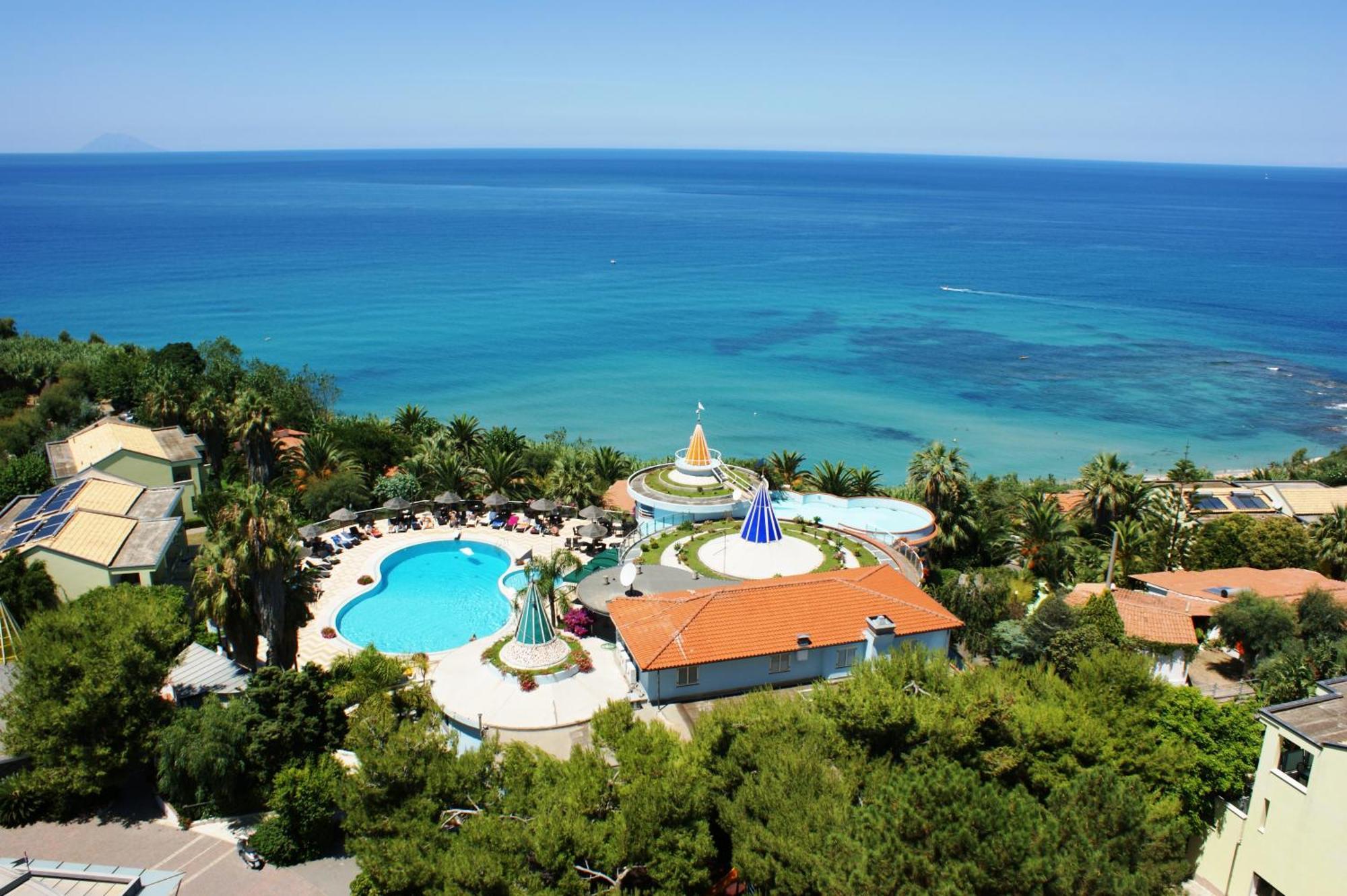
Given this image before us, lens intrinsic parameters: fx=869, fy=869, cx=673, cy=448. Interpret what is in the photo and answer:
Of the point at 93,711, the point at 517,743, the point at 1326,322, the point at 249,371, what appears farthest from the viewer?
the point at 1326,322

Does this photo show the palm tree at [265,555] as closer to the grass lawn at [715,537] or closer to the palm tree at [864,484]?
the grass lawn at [715,537]

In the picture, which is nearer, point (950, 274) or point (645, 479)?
point (645, 479)

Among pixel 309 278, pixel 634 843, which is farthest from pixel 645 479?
pixel 309 278

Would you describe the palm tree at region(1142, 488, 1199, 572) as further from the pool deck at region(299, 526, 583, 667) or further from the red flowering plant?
the pool deck at region(299, 526, 583, 667)

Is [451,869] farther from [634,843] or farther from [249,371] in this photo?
[249,371]

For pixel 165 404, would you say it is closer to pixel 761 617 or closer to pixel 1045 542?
pixel 761 617

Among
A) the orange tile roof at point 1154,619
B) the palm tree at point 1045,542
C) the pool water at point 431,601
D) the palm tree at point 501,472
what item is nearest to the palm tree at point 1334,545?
the orange tile roof at point 1154,619
